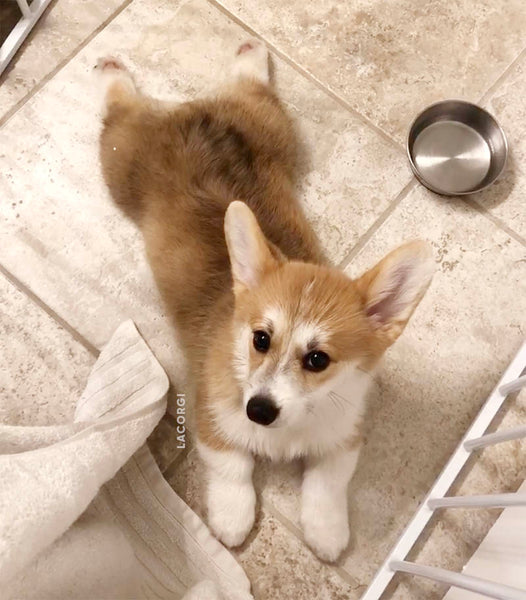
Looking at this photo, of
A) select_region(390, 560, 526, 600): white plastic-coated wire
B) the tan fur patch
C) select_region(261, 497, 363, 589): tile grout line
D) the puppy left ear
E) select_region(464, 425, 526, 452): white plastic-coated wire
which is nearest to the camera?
select_region(390, 560, 526, 600): white plastic-coated wire

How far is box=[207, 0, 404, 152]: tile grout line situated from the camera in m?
2.08

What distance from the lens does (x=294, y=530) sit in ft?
5.53

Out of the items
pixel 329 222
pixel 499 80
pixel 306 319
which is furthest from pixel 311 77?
pixel 306 319

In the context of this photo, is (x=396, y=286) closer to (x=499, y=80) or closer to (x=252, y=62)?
(x=252, y=62)

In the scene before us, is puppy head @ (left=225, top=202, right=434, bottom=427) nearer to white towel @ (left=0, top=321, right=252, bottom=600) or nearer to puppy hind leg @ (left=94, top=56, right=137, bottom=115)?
white towel @ (left=0, top=321, right=252, bottom=600)

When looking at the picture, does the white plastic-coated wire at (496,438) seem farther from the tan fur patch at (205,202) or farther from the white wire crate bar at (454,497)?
the tan fur patch at (205,202)

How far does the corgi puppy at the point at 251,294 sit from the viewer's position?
1.27 metres

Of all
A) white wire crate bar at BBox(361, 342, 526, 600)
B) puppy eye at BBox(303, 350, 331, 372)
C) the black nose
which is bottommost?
white wire crate bar at BBox(361, 342, 526, 600)

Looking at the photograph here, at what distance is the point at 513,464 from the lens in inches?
69.7

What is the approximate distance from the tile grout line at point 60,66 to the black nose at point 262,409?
132 cm

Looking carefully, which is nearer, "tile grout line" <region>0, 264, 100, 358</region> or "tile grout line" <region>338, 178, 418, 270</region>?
"tile grout line" <region>0, 264, 100, 358</region>

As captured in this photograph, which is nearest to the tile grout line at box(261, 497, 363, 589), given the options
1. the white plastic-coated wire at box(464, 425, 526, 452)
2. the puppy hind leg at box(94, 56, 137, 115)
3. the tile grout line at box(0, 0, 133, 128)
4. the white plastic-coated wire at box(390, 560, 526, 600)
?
the white plastic-coated wire at box(390, 560, 526, 600)

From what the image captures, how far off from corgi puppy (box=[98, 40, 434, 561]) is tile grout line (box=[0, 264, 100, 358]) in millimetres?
Result: 300

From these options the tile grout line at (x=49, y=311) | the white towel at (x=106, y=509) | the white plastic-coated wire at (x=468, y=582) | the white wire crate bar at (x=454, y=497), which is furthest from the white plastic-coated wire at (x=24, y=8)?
the white plastic-coated wire at (x=468, y=582)
